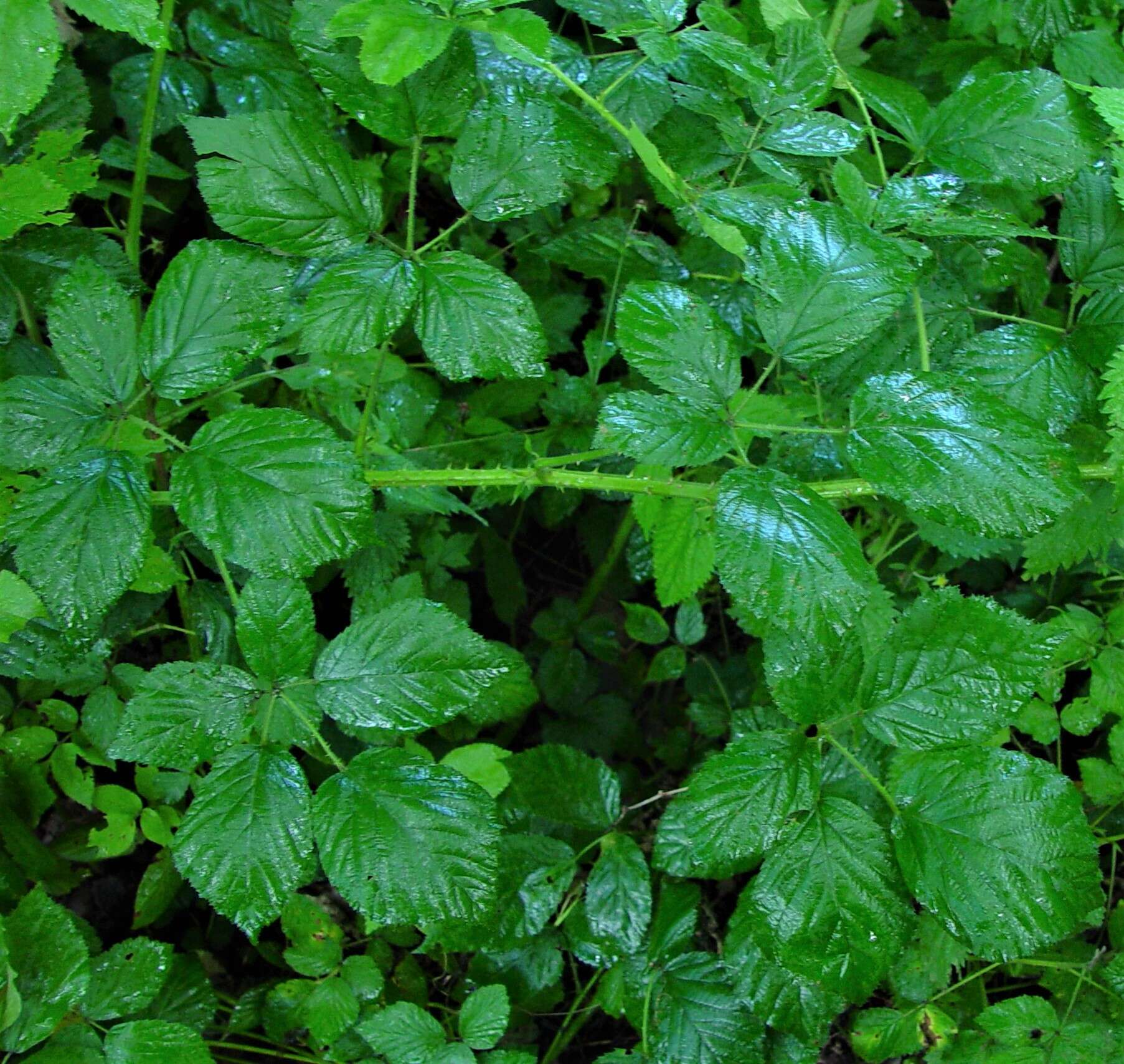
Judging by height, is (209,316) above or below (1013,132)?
below

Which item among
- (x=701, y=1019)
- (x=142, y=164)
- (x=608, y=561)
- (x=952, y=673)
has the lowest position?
A: (x=701, y=1019)

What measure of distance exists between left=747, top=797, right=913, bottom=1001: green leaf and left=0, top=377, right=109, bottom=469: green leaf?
3.27 ft

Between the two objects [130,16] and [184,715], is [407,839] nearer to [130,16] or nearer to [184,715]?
[184,715]

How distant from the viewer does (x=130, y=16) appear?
1.04 metres

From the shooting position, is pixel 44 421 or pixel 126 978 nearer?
pixel 44 421

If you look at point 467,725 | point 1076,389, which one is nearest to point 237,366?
point 467,725

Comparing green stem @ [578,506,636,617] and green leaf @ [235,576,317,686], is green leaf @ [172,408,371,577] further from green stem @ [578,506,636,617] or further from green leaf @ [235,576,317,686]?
green stem @ [578,506,636,617]

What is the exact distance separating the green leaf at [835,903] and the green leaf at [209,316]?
2.99 ft

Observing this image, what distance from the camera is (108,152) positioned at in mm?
1558

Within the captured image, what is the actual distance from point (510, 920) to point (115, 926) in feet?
2.59

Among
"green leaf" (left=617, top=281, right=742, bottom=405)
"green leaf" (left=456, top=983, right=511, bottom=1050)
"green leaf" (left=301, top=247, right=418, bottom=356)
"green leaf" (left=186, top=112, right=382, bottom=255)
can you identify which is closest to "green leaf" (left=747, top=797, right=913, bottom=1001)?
"green leaf" (left=456, top=983, right=511, bottom=1050)

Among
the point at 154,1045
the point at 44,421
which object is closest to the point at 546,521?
the point at 44,421

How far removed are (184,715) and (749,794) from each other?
72 cm

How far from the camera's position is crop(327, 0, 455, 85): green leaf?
997mm
